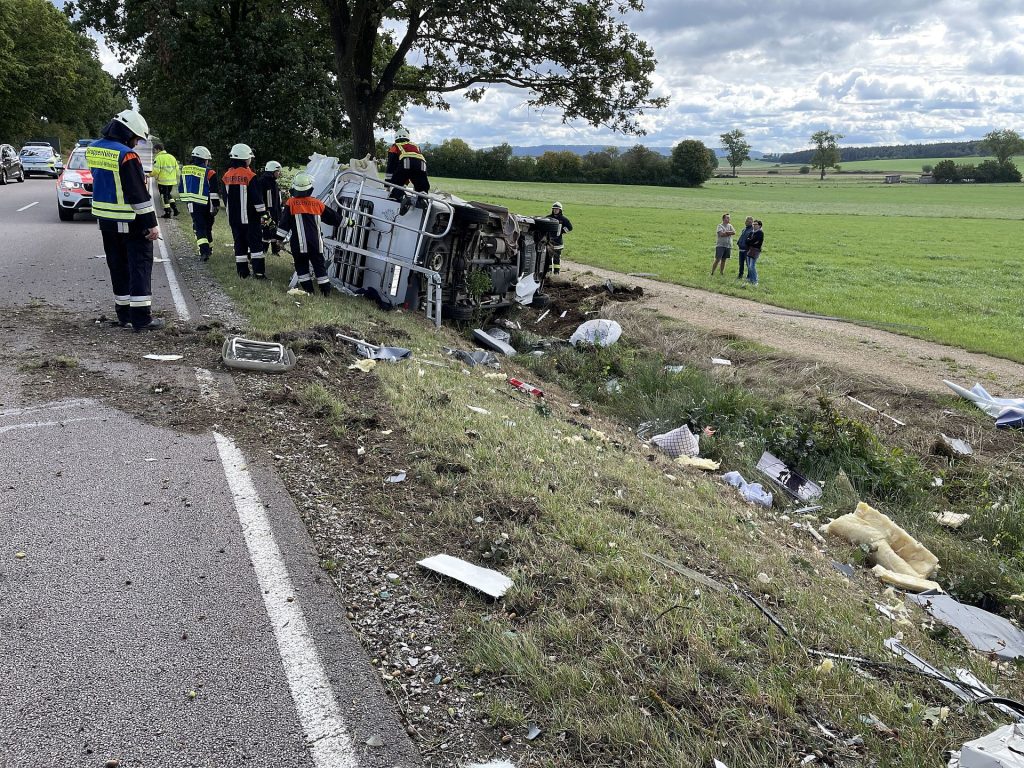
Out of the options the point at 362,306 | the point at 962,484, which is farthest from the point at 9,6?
the point at 962,484

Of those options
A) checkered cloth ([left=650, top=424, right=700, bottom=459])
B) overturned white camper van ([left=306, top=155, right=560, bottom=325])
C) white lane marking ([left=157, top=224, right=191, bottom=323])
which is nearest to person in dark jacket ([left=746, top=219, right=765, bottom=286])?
overturned white camper van ([left=306, top=155, right=560, bottom=325])

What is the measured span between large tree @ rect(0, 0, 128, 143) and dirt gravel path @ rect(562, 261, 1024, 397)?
48.9m

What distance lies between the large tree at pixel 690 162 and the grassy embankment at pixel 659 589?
83.6 metres

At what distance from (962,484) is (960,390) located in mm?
2248

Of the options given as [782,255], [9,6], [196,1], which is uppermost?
[9,6]

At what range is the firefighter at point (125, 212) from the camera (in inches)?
291

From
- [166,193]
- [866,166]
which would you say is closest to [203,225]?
[166,193]

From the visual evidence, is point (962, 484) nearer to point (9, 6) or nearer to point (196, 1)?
point (196, 1)

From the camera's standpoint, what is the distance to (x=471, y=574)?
352 centimetres

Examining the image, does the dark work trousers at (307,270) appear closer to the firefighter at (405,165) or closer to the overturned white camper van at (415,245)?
the overturned white camper van at (415,245)

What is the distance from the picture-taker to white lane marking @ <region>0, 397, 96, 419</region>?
5184 millimetres

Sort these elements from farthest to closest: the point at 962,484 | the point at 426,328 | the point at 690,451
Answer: the point at 426,328 < the point at 690,451 < the point at 962,484

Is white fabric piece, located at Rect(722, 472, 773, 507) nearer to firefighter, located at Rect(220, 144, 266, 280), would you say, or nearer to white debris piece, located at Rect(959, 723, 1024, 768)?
white debris piece, located at Rect(959, 723, 1024, 768)

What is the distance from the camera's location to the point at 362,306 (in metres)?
9.52
